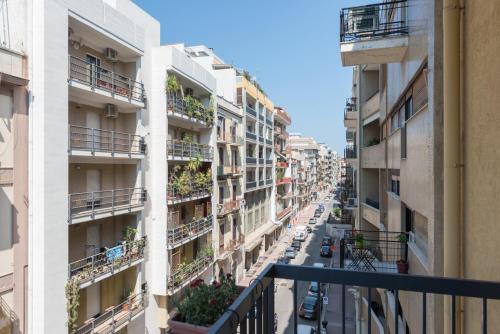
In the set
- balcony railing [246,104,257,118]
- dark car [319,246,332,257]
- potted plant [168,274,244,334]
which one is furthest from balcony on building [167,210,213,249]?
dark car [319,246,332,257]

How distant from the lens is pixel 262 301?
6.54 feet

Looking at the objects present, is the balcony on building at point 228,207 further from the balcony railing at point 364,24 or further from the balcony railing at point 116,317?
the balcony railing at point 364,24

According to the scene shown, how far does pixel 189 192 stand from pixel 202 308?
1155 cm

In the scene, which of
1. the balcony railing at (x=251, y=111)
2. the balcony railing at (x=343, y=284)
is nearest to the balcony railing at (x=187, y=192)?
the balcony railing at (x=251, y=111)

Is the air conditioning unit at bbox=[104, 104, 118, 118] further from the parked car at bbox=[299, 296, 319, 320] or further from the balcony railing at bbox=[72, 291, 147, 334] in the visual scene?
Result: the parked car at bbox=[299, 296, 319, 320]

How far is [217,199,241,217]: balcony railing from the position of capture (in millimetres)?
21844

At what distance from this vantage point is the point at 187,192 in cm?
1664

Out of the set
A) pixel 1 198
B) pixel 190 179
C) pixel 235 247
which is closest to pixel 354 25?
pixel 1 198

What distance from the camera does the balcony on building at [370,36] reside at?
707 cm

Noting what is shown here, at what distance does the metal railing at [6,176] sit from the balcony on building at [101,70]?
3179 millimetres

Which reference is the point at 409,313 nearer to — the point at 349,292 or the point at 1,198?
the point at 1,198

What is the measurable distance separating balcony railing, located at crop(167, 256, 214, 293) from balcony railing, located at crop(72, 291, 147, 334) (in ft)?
4.59

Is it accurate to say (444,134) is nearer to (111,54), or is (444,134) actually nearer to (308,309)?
(111,54)

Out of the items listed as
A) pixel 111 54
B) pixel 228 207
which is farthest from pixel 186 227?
pixel 111 54
